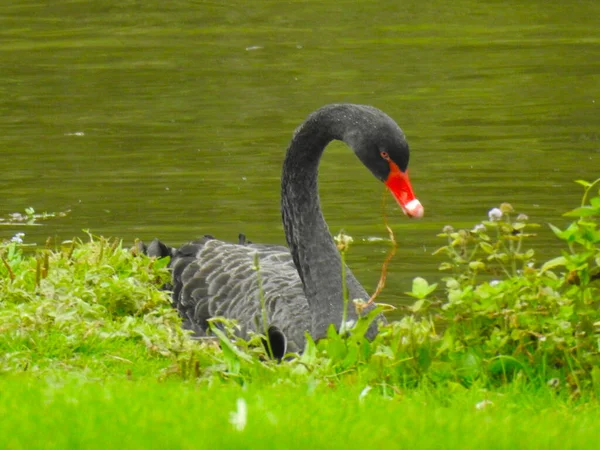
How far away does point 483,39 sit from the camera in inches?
645

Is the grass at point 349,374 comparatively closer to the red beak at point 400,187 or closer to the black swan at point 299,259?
the black swan at point 299,259

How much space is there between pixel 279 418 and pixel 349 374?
931mm

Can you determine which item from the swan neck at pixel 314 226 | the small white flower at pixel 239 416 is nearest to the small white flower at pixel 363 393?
the small white flower at pixel 239 416

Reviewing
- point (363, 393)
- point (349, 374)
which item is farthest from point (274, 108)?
point (363, 393)

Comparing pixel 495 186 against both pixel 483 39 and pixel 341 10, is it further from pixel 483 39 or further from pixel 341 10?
pixel 341 10

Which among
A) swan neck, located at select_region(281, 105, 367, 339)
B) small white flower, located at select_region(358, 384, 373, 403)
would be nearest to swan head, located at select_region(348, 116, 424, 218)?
swan neck, located at select_region(281, 105, 367, 339)

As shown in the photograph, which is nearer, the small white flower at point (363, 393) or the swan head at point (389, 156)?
the small white flower at point (363, 393)

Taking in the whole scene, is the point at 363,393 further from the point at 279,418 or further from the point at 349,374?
the point at 279,418

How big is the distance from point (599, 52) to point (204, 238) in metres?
9.08

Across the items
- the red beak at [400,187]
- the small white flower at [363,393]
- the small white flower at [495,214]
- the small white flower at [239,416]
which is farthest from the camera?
the red beak at [400,187]

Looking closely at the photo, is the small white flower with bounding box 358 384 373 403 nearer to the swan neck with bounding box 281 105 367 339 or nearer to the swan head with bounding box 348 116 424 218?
the swan head with bounding box 348 116 424 218

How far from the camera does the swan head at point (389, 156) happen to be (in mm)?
5441

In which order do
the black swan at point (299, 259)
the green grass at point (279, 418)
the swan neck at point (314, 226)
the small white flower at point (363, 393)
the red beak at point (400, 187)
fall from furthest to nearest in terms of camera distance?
the swan neck at point (314, 226) → the black swan at point (299, 259) → the red beak at point (400, 187) → the small white flower at point (363, 393) → the green grass at point (279, 418)

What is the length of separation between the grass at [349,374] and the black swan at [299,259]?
0.59m
